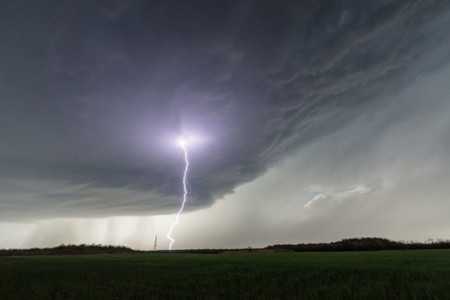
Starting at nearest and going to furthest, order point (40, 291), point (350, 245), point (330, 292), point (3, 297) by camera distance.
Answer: point (330, 292)
point (3, 297)
point (40, 291)
point (350, 245)

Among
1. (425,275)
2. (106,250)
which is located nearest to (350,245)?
(425,275)

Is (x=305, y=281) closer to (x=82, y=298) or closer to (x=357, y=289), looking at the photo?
(x=357, y=289)

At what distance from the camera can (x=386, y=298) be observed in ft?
28.3

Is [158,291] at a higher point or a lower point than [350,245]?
lower

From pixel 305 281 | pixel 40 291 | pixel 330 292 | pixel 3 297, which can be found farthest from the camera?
pixel 305 281

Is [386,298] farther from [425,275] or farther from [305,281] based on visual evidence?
[425,275]

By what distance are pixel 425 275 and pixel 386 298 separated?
615 cm

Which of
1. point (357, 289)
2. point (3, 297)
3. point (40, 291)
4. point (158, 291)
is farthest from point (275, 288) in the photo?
point (3, 297)

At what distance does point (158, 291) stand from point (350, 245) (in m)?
104

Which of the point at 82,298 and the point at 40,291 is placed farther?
the point at 40,291

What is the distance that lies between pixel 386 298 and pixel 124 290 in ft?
34.7

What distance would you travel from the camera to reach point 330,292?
31.1 ft

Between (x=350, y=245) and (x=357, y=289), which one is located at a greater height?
(x=350, y=245)

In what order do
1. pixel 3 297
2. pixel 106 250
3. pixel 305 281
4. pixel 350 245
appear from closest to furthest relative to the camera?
pixel 3 297, pixel 305 281, pixel 350 245, pixel 106 250
